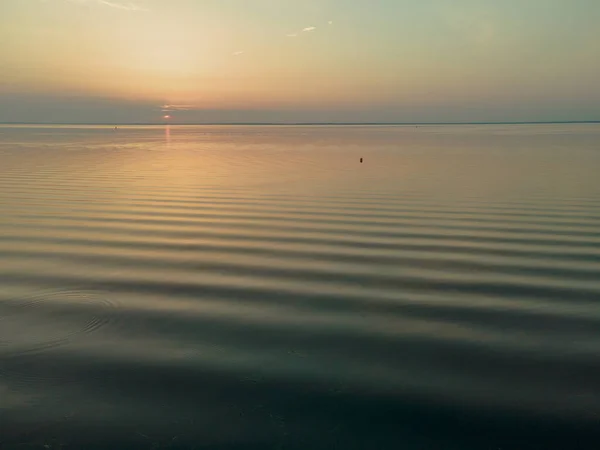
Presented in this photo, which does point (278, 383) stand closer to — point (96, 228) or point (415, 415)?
point (415, 415)

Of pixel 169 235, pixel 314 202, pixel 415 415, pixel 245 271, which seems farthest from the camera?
pixel 314 202

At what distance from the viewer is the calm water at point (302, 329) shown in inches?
302

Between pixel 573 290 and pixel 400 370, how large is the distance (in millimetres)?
6579

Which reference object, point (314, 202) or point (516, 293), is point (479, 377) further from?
point (314, 202)

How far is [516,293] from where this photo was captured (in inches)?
522

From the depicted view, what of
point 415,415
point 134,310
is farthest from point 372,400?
point 134,310

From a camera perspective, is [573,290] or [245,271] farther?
[245,271]

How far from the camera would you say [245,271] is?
15281mm

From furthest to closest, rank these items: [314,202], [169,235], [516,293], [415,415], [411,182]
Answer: [411,182] → [314,202] → [169,235] → [516,293] → [415,415]

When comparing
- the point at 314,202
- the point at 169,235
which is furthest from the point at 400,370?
the point at 314,202

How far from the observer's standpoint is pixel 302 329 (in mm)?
11102

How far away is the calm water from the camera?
767 cm

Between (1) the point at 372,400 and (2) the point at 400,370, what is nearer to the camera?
(1) the point at 372,400

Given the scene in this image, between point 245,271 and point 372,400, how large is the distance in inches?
300
